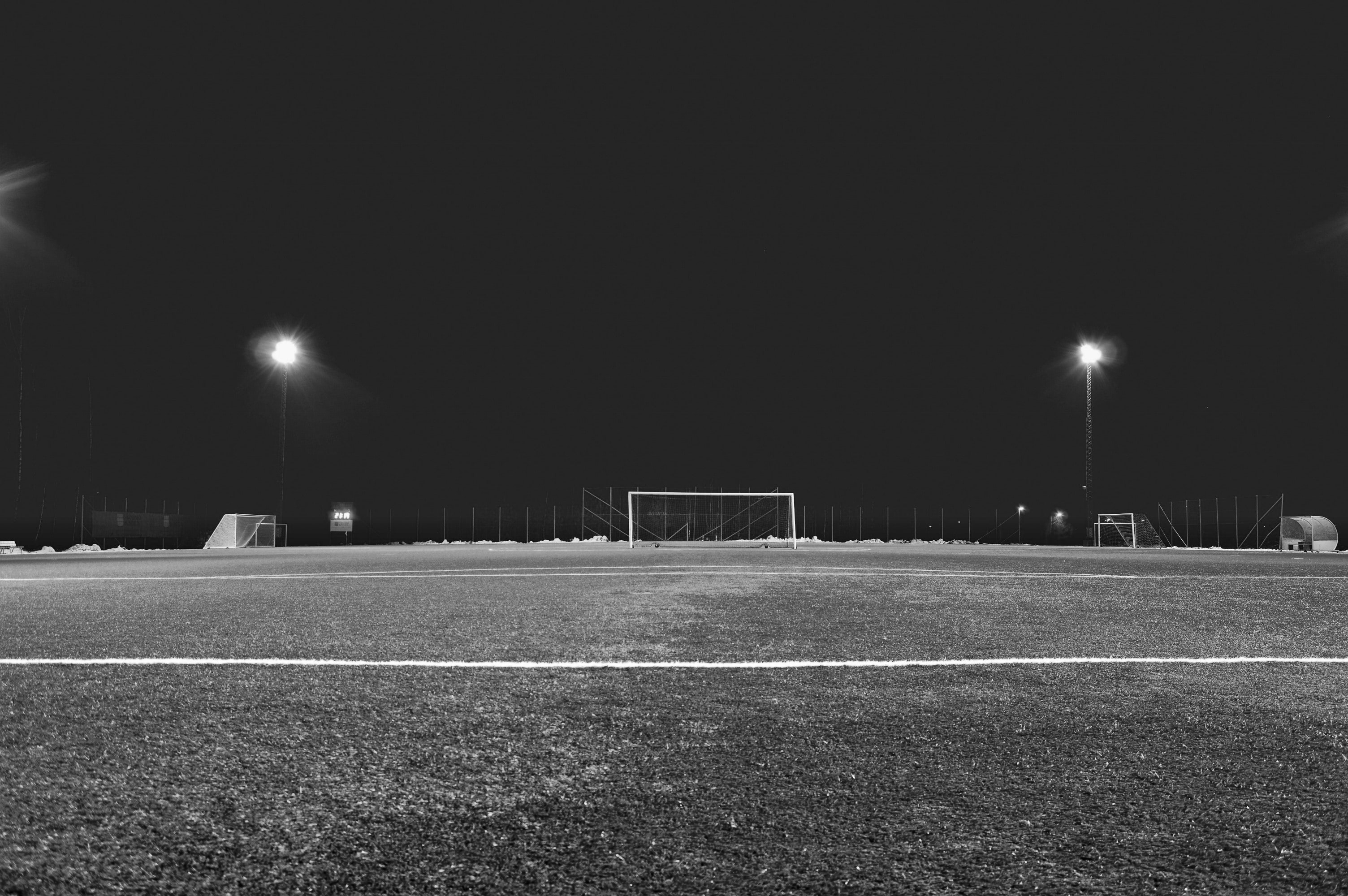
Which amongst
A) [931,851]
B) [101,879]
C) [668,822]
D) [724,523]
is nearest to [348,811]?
[101,879]

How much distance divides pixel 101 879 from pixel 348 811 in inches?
19.9

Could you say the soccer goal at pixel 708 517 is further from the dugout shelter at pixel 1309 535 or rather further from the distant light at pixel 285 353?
the dugout shelter at pixel 1309 535

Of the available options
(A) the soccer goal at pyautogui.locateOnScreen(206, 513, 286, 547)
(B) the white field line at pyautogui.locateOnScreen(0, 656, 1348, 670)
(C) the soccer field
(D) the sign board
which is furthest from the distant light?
(B) the white field line at pyautogui.locateOnScreen(0, 656, 1348, 670)

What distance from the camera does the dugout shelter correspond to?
2378 centimetres

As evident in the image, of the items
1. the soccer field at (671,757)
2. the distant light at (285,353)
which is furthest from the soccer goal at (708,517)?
the soccer field at (671,757)

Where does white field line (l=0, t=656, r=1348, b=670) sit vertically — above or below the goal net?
above

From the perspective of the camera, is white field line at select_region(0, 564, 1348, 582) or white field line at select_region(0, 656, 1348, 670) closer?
white field line at select_region(0, 656, 1348, 670)

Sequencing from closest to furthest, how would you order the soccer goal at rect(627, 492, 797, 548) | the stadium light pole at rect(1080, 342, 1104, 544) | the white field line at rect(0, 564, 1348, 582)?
Answer: the white field line at rect(0, 564, 1348, 582), the stadium light pole at rect(1080, 342, 1104, 544), the soccer goal at rect(627, 492, 797, 548)

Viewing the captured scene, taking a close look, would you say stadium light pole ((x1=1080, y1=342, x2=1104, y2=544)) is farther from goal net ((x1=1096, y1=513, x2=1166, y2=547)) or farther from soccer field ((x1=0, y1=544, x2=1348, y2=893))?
soccer field ((x1=0, y1=544, x2=1348, y2=893))

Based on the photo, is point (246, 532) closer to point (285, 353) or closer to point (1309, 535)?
point (285, 353)

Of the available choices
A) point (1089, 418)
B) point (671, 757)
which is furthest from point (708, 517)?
point (671, 757)

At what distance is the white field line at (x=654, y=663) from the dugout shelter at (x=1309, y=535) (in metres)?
23.7

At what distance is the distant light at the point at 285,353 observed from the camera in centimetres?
2911

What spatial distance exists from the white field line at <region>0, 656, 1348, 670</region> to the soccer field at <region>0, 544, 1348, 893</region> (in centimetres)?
5
